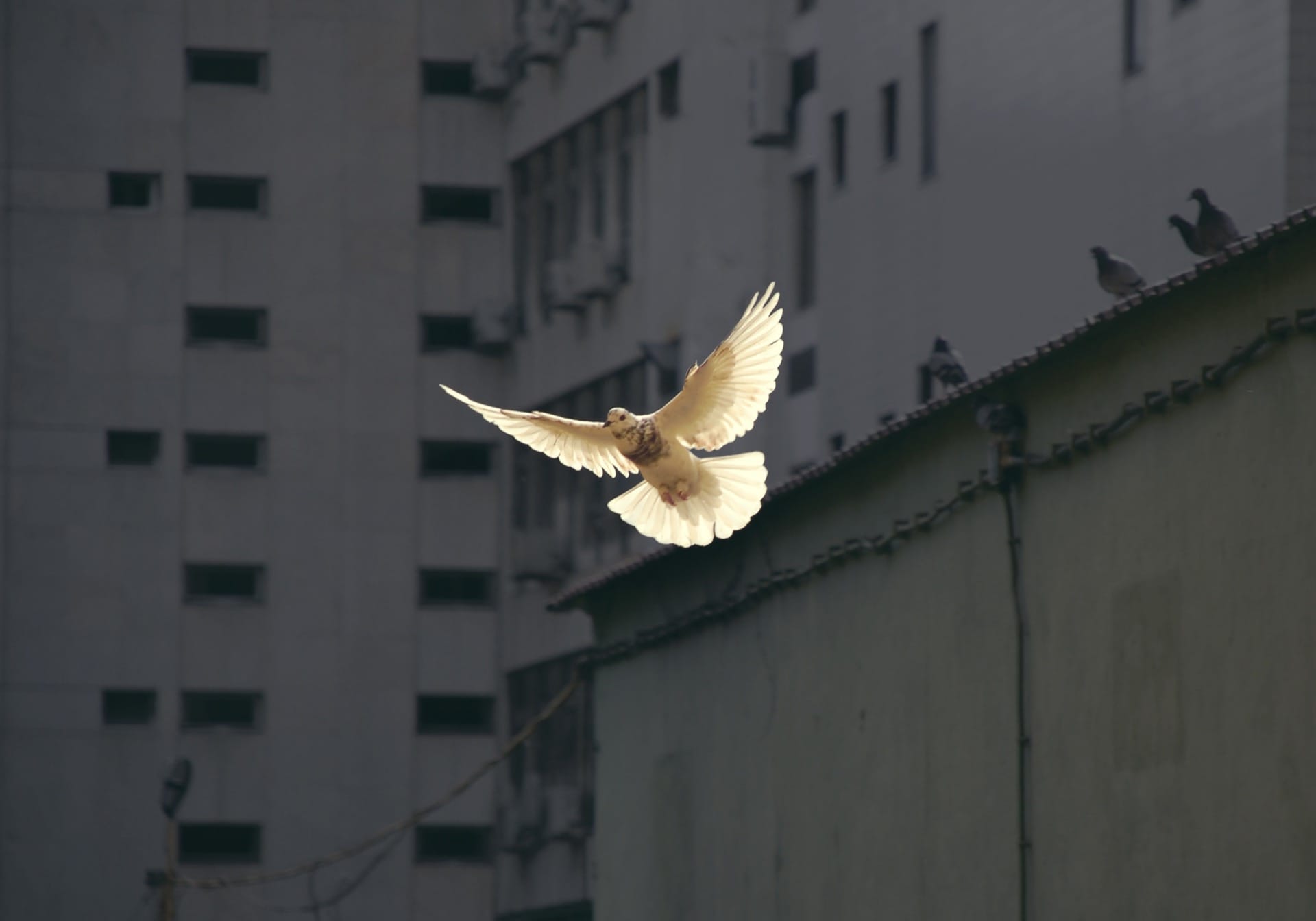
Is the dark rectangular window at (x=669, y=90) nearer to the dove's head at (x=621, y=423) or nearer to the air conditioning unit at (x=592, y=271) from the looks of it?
the air conditioning unit at (x=592, y=271)

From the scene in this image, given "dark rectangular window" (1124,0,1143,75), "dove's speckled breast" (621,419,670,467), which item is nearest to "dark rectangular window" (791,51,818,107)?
"dark rectangular window" (1124,0,1143,75)

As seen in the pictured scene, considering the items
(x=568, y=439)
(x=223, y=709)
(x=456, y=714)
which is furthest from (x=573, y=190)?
(x=568, y=439)

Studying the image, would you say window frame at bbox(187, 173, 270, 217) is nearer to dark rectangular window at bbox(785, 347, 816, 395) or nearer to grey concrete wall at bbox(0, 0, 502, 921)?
grey concrete wall at bbox(0, 0, 502, 921)

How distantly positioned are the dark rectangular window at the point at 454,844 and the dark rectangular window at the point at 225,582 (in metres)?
6.49

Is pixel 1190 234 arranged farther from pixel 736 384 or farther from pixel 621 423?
pixel 621 423

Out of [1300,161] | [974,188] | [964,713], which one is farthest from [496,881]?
[964,713]

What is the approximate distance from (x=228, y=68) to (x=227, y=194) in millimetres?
2923

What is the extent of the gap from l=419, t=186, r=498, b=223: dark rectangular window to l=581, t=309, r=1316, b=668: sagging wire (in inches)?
1191

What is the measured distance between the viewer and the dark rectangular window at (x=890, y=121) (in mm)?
43500

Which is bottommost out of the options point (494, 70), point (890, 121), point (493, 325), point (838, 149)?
point (890, 121)

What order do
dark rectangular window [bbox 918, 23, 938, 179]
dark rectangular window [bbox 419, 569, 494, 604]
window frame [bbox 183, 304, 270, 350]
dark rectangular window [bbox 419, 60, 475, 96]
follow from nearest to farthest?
dark rectangular window [bbox 918, 23, 938, 179] → window frame [bbox 183, 304, 270, 350] → dark rectangular window [bbox 419, 569, 494, 604] → dark rectangular window [bbox 419, 60, 475, 96]

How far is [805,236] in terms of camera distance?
48.9 metres

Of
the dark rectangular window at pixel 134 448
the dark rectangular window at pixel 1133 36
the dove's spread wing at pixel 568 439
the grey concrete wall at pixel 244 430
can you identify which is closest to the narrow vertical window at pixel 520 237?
the grey concrete wall at pixel 244 430

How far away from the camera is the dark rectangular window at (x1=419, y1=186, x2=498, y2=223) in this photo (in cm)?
6372
